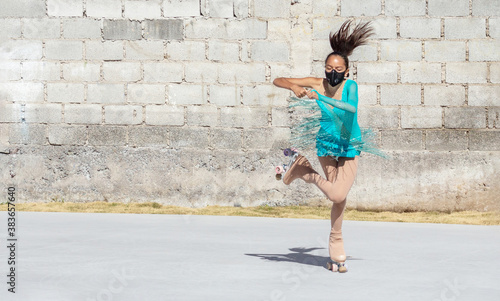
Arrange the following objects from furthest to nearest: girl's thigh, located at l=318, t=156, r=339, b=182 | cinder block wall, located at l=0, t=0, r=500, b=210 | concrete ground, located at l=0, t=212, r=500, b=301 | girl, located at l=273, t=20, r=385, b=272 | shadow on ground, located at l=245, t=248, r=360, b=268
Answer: cinder block wall, located at l=0, t=0, r=500, b=210 < shadow on ground, located at l=245, t=248, r=360, b=268 < girl's thigh, located at l=318, t=156, r=339, b=182 < girl, located at l=273, t=20, r=385, b=272 < concrete ground, located at l=0, t=212, r=500, b=301

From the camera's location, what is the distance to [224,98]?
26.2 feet

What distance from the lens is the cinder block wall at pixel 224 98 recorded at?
777 cm

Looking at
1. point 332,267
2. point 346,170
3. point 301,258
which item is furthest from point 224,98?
point 332,267

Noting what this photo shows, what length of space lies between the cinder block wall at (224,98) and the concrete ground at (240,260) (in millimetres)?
894

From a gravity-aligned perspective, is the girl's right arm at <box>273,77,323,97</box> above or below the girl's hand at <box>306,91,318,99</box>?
above

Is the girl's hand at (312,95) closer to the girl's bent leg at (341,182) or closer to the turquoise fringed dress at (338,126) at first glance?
the turquoise fringed dress at (338,126)

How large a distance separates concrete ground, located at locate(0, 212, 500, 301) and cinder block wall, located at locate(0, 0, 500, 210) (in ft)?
2.93

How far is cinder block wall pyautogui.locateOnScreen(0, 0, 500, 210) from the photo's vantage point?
7770mm

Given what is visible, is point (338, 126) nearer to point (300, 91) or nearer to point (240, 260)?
point (300, 91)

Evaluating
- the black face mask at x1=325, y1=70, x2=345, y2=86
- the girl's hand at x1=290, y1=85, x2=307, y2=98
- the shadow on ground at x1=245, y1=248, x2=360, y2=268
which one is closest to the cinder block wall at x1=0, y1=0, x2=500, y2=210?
the shadow on ground at x1=245, y1=248, x2=360, y2=268

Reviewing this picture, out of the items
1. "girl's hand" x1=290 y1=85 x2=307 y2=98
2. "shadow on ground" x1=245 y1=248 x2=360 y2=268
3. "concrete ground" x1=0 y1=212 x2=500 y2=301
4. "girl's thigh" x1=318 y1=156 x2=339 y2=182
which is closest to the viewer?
"concrete ground" x1=0 y1=212 x2=500 y2=301

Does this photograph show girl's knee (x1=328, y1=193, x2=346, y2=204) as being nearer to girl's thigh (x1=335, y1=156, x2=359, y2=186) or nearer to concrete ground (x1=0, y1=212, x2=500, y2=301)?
girl's thigh (x1=335, y1=156, x2=359, y2=186)

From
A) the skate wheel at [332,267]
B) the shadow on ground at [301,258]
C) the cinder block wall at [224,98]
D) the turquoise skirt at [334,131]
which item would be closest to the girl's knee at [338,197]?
the turquoise skirt at [334,131]

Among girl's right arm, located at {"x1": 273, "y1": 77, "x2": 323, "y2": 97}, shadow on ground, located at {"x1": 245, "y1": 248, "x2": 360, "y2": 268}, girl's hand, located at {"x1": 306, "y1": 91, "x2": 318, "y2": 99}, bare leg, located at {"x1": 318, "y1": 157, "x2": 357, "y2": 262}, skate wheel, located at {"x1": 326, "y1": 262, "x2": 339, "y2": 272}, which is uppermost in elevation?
girl's right arm, located at {"x1": 273, "y1": 77, "x2": 323, "y2": 97}
